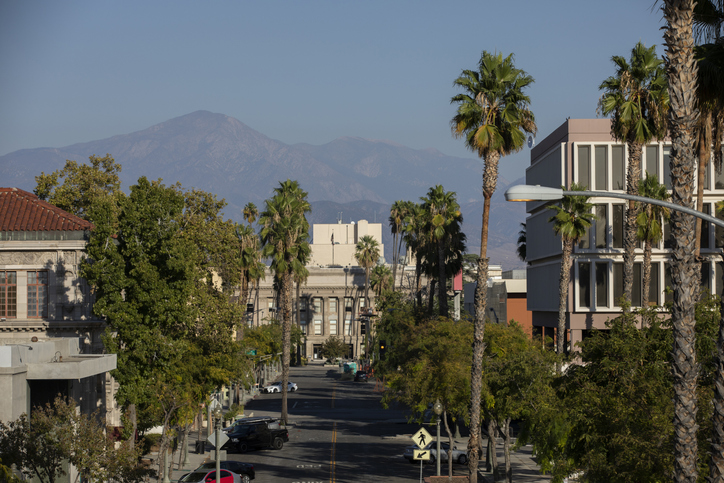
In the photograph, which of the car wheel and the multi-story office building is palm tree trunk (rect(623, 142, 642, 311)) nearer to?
the car wheel

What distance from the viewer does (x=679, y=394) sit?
15.1m

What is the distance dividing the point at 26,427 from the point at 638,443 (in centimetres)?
1742

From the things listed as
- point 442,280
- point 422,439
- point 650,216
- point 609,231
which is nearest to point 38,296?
point 422,439

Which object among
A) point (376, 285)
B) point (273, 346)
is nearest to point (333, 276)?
point (376, 285)

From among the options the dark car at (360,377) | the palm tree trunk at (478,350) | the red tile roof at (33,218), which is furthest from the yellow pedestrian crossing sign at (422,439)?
the dark car at (360,377)

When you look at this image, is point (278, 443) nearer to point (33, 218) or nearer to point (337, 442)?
point (337, 442)

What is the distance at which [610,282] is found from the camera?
5769 cm

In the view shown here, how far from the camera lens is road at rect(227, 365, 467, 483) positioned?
3931 centimetres

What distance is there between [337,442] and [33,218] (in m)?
23.6

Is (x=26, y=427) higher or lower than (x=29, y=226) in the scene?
lower

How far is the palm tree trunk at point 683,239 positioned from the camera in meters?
15.1

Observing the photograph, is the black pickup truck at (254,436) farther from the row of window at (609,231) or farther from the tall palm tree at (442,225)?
the row of window at (609,231)

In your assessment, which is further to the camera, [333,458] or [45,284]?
[333,458]

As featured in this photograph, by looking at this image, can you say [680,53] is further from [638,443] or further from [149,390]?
[149,390]
